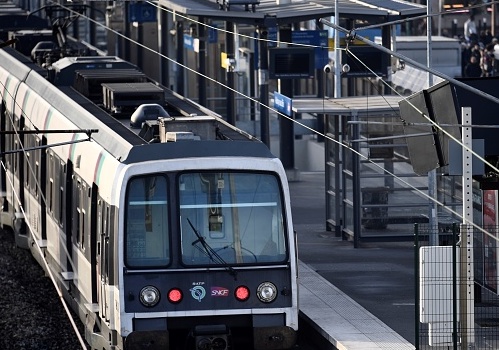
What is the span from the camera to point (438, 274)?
14.3 meters

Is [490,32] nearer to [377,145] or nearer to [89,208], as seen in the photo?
[377,145]

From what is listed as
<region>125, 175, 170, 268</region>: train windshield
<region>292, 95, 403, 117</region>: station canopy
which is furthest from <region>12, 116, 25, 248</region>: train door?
<region>125, 175, 170, 268</region>: train windshield

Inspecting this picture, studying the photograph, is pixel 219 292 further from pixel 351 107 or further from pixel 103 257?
pixel 351 107

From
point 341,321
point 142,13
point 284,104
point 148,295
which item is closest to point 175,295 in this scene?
point 148,295

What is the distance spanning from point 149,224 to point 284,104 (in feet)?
28.7

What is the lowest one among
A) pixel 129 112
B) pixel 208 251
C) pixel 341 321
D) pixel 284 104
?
pixel 341 321

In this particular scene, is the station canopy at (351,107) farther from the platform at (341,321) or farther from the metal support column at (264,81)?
the metal support column at (264,81)

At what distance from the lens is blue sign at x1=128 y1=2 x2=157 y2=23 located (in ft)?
110

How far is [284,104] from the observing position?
75.1 ft

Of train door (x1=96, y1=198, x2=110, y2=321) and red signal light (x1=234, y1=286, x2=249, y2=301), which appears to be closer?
red signal light (x1=234, y1=286, x2=249, y2=301)

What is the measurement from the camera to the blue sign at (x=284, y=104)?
73.6 feet

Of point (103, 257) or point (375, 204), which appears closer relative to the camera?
point (103, 257)

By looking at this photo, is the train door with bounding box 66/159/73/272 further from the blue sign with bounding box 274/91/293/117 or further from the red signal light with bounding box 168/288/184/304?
the blue sign with bounding box 274/91/293/117

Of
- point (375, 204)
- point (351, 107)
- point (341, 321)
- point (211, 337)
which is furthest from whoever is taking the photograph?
point (375, 204)
